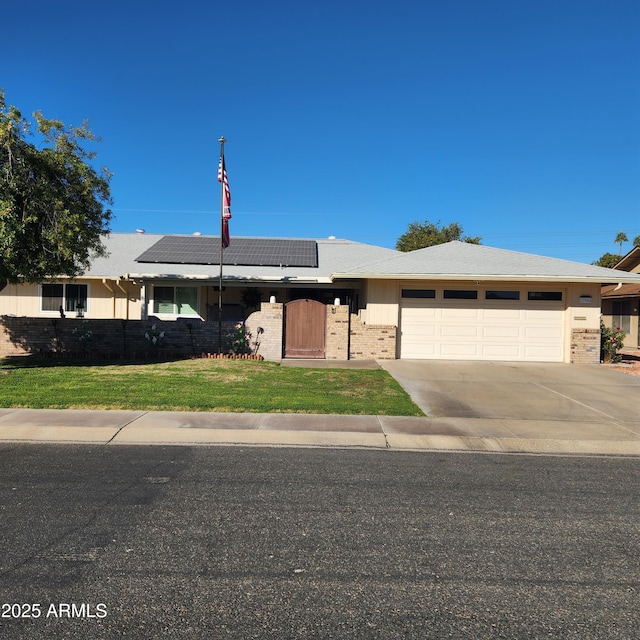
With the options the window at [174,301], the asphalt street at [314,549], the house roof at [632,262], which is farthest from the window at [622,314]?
the asphalt street at [314,549]

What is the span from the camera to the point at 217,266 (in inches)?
858

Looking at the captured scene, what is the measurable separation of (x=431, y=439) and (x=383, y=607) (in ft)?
14.3

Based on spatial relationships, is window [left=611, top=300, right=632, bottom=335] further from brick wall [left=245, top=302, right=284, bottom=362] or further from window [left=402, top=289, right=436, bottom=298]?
brick wall [left=245, top=302, right=284, bottom=362]

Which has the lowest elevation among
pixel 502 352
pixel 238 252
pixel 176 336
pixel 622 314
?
pixel 502 352

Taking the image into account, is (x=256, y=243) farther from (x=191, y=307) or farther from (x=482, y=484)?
(x=482, y=484)

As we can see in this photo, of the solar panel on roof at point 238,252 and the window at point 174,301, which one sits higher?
the solar panel on roof at point 238,252

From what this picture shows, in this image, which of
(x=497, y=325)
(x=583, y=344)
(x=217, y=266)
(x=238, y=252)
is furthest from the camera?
(x=238, y=252)

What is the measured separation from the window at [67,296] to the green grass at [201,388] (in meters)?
7.46

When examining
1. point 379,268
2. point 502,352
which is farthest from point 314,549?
point 502,352

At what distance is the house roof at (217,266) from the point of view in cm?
1928

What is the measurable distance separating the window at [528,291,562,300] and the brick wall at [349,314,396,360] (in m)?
4.77

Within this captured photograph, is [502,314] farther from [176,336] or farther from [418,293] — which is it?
[176,336]

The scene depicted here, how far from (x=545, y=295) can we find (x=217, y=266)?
12.9m

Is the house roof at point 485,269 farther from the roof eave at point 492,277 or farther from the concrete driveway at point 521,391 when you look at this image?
the concrete driveway at point 521,391
